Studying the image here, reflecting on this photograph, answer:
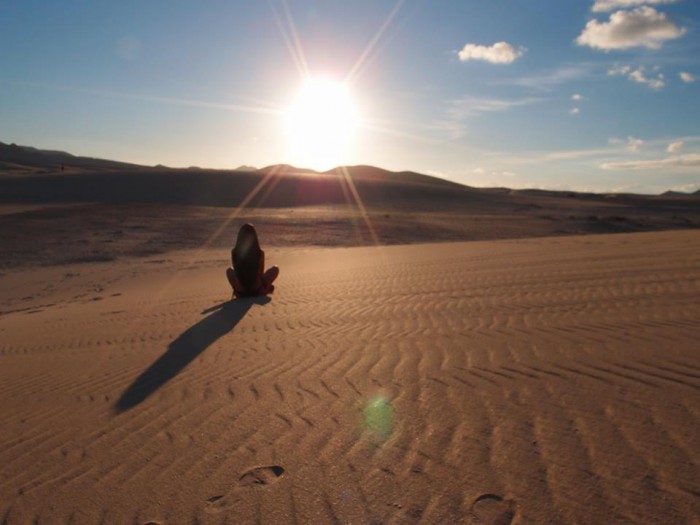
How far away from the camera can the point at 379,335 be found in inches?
261

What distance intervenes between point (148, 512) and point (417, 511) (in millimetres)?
1506

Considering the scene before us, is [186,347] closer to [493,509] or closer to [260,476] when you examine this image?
[260,476]

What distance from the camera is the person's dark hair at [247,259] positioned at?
10001 millimetres

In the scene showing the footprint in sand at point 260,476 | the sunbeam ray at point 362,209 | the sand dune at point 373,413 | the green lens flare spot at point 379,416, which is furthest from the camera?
the sunbeam ray at point 362,209

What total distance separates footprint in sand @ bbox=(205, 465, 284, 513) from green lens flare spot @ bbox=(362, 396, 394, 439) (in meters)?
0.76

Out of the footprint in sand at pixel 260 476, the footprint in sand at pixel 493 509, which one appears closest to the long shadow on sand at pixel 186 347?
the footprint in sand at pixel 260 476

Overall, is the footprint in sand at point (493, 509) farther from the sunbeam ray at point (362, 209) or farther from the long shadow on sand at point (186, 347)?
the sunbeam ray at point (362, 209)

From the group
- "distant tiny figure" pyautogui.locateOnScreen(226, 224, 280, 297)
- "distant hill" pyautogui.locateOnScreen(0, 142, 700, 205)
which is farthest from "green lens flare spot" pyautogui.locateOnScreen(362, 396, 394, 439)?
"distant hill" pyautogui.locateOnScreen(0, 142, 700, 205)

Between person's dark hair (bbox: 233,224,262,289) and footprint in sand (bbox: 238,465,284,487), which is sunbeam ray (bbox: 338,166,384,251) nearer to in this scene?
person's dark hair (bbox: 233,224,262,289)

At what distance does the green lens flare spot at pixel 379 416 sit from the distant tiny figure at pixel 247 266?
6.06 metres

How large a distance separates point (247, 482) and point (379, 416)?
1166 millimetres

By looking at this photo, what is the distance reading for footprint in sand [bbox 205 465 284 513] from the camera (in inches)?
122

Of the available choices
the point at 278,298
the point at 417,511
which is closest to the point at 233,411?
the point at 417,511

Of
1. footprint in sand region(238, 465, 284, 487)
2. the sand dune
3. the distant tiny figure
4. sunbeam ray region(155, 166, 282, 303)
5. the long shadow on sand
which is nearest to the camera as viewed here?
the sand dune
